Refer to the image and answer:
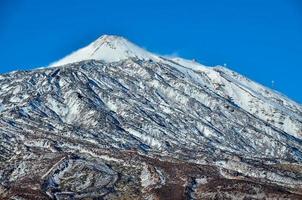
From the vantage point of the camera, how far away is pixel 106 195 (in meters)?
196

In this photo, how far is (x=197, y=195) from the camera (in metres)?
196

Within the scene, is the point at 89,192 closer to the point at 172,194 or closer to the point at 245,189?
the point at 172,194

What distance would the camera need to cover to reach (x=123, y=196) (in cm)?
19638

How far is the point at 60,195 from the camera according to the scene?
196m

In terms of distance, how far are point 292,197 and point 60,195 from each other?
169 feet

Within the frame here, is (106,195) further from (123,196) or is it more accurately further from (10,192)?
(10,192)

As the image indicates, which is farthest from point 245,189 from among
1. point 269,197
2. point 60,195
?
point 60,195

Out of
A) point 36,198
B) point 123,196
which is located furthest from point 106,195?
point 36,198

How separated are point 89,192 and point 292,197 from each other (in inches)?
1801

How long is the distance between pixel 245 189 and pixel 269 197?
7030 millimetres

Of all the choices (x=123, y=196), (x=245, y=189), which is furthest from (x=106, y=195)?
(x=245, y=189)

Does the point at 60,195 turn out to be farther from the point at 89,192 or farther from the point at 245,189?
the point at 245,189

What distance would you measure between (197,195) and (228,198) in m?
7.37

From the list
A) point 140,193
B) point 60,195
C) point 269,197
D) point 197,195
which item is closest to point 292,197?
point 269,197
